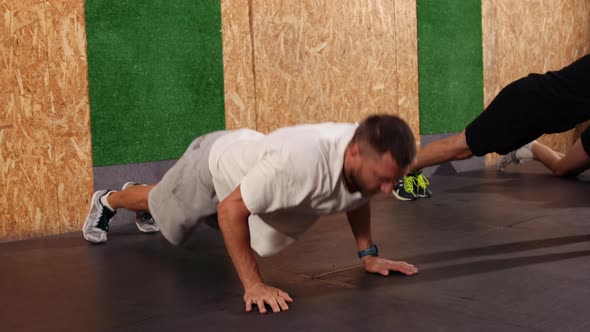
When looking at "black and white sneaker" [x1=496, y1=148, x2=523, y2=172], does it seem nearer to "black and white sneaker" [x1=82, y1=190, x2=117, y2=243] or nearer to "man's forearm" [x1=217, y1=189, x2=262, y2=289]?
"black and white sneaker" [x1=82, y1=190, x2=117, y2=243]

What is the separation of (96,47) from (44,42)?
273 mm

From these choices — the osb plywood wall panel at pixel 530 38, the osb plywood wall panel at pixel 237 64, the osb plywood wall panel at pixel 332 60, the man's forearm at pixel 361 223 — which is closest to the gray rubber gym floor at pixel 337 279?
the man's forearm at pixel 361 223

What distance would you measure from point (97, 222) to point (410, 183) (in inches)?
77.3

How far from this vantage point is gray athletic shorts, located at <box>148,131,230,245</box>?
2355mm

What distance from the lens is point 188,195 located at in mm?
2404

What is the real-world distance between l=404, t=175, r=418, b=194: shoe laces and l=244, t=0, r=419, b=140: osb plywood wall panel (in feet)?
2.40

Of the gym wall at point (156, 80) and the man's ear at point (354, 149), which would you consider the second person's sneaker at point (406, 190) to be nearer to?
the gym wall at point (156, 80)

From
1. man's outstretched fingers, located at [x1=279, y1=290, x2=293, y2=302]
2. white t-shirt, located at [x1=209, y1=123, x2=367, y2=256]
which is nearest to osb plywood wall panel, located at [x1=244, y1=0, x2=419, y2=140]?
white t-shirt, located at [x1=209, y1=123, x2=367, y2=256]

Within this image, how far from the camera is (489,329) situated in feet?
5.79

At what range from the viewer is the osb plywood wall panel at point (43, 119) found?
3.24 m

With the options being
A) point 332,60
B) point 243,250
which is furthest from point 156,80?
point 243,250

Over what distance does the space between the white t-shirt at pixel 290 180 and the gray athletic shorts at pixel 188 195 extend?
0.19m

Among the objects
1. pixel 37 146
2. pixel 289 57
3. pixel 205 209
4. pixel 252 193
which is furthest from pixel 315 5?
pixel 252 193

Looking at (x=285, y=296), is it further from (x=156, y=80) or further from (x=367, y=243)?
(x=156, y=80)
